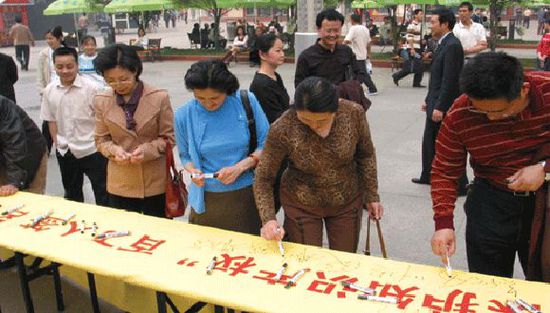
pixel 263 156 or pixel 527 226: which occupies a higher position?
pixel 263 156

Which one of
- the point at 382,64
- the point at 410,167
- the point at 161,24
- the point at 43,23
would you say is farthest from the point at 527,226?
the point at 161,24

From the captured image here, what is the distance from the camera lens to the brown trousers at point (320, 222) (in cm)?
263

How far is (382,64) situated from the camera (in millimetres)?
14641

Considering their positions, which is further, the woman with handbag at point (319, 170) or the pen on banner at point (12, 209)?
the pen on banner at point (12, 209)

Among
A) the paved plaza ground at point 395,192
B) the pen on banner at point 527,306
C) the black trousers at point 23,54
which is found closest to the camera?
the pen on banner at point 527,306

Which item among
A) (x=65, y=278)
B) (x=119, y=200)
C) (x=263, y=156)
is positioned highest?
(x=263, y=156)

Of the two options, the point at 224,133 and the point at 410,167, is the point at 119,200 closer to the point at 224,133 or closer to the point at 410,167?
the point at 224,133

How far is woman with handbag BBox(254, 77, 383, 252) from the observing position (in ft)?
7.83

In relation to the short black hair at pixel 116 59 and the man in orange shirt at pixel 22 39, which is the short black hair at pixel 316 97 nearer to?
the short black hair at pixel 116 59

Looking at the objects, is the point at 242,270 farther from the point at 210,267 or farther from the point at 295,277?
the point at 295,277

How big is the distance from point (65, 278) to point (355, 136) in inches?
93.5

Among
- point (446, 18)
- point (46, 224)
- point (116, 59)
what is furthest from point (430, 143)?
point (46, 224)

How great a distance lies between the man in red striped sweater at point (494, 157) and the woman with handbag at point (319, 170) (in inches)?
15.9

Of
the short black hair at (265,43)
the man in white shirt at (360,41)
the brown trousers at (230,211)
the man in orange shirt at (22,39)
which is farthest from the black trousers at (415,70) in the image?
the man in orange shirt at (22,39)
